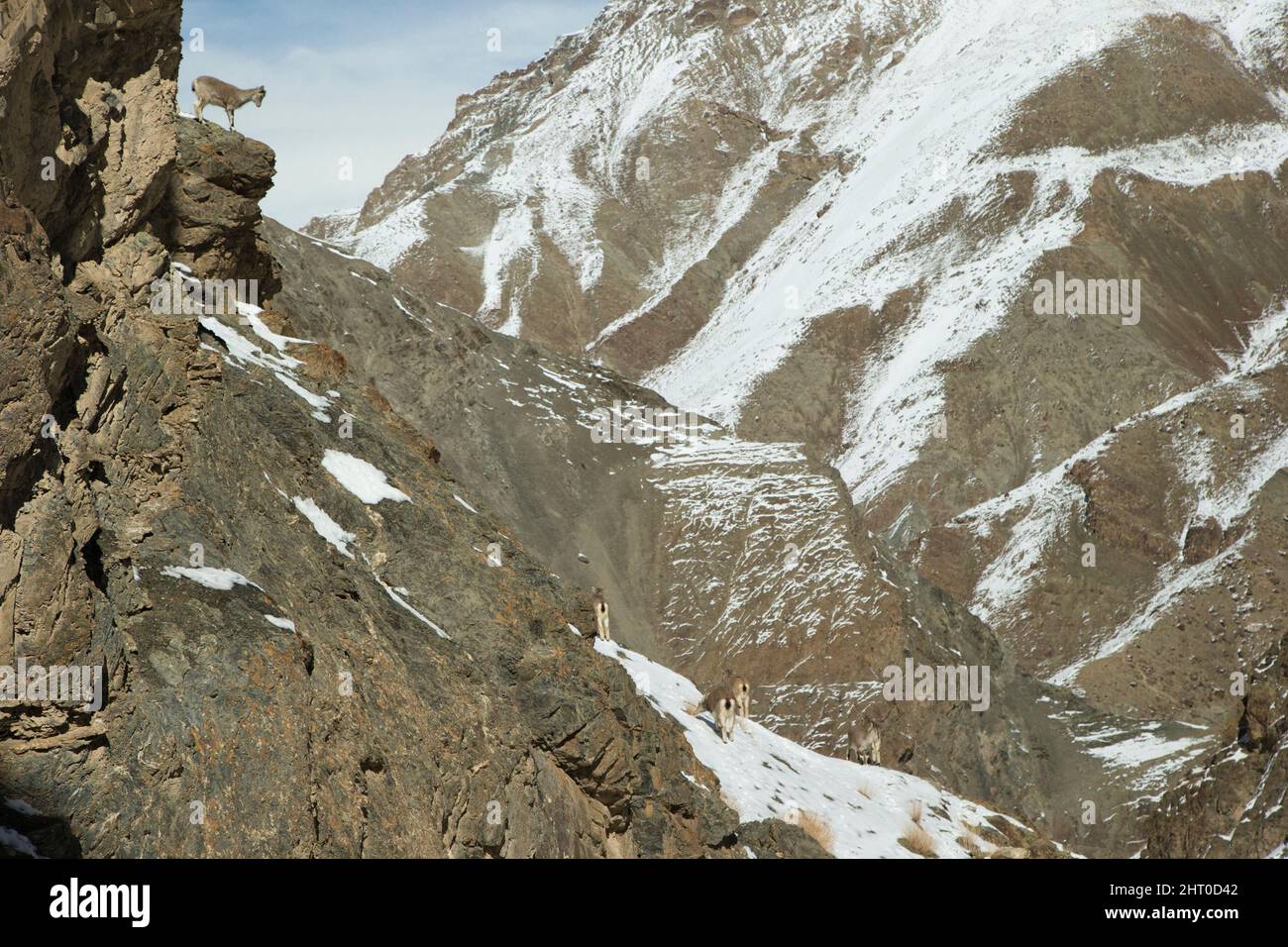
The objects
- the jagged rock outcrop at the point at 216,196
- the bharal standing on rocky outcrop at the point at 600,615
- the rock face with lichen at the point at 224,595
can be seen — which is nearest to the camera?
the rock face with lichen at the point at 224,595

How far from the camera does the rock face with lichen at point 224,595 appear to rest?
9.66 meters

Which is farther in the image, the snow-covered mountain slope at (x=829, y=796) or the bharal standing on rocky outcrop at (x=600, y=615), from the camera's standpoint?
the bharal standing on rocky outcrop at (x=600, y=615)

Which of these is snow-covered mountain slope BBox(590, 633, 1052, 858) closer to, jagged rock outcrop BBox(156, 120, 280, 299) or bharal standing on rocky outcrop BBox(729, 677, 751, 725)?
bharal standing on rocky outcrop BBox(729, 677, 751, 725)

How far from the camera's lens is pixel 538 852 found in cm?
1550

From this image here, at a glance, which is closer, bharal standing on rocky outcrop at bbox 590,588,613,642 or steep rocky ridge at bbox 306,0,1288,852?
bharal standing on rocky outcrop at bbox 590,588,613,642

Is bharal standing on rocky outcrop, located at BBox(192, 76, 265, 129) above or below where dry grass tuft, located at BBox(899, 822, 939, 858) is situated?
above

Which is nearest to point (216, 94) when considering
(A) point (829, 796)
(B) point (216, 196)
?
(B) point (216, 196)

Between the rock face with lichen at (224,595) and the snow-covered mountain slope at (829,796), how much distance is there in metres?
3.85

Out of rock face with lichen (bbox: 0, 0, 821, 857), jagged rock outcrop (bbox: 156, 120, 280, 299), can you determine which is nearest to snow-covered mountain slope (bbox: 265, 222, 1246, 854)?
jagged rock outcrop (bbox: 156, 120, 280, 299)

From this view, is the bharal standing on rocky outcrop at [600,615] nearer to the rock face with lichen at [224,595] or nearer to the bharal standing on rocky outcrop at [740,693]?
the bharal standing on rocky outcrop at [740,693]

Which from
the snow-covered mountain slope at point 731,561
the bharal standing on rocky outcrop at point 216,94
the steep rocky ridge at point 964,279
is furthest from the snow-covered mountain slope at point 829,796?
the steep rocky ridge at point 964,279

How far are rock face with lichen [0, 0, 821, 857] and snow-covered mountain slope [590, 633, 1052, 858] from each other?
3850 millimetres

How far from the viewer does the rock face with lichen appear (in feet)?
31.7

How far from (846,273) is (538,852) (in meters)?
116
